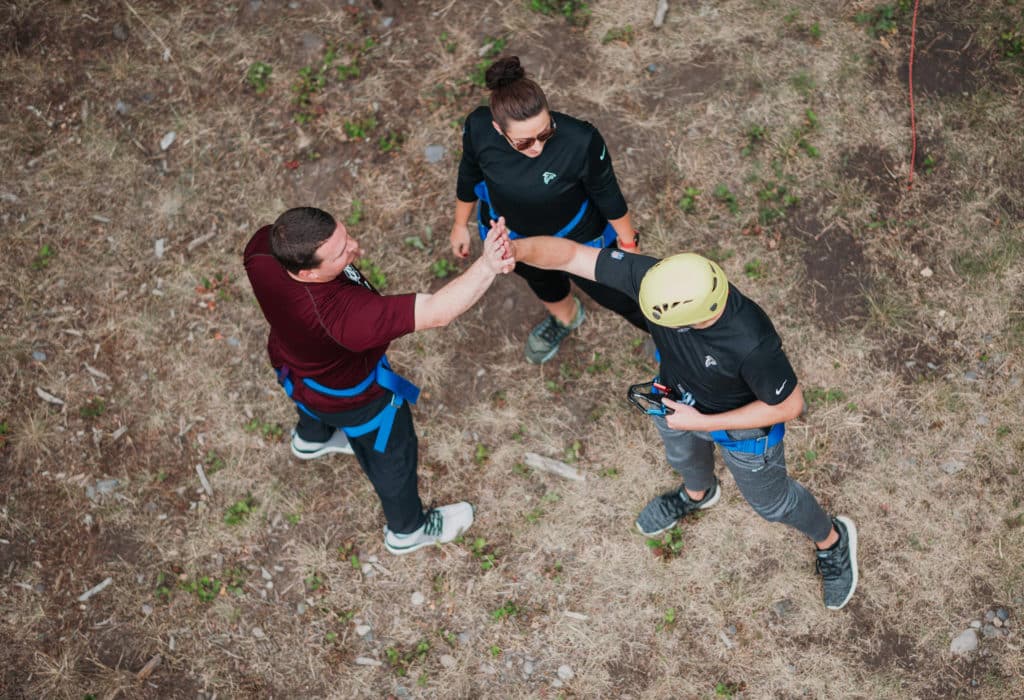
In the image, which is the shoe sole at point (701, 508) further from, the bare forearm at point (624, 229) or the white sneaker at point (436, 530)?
the bare forearm at point (624, 229)

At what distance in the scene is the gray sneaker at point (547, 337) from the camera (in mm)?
6238

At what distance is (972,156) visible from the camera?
21.2 feet

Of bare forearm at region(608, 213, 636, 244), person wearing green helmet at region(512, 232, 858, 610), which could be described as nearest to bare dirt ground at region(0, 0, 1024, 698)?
person wearing green helmet at region(512, 232, 858, 610)

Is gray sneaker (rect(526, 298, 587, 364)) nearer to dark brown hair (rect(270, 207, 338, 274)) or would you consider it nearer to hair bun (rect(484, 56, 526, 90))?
hair bun (rect(484, 56, 526, 90))

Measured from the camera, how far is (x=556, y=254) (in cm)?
441

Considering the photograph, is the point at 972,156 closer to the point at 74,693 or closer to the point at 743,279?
the point at 743,279

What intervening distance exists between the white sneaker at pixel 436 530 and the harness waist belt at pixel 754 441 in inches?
96.6

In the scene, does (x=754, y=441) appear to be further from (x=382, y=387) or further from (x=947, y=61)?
(x=947, y=61)

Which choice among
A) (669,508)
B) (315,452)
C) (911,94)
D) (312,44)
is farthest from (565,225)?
(312,44)

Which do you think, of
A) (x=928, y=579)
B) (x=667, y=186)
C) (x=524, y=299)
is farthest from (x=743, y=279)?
(x=928, y=579)

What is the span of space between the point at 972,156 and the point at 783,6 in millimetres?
2188

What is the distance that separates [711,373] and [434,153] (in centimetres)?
405

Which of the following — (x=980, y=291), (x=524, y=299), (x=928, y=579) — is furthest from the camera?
(x=524, y=299)

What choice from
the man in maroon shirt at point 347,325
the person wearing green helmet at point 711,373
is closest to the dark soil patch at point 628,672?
the person wearing green helmet at point 711,373
